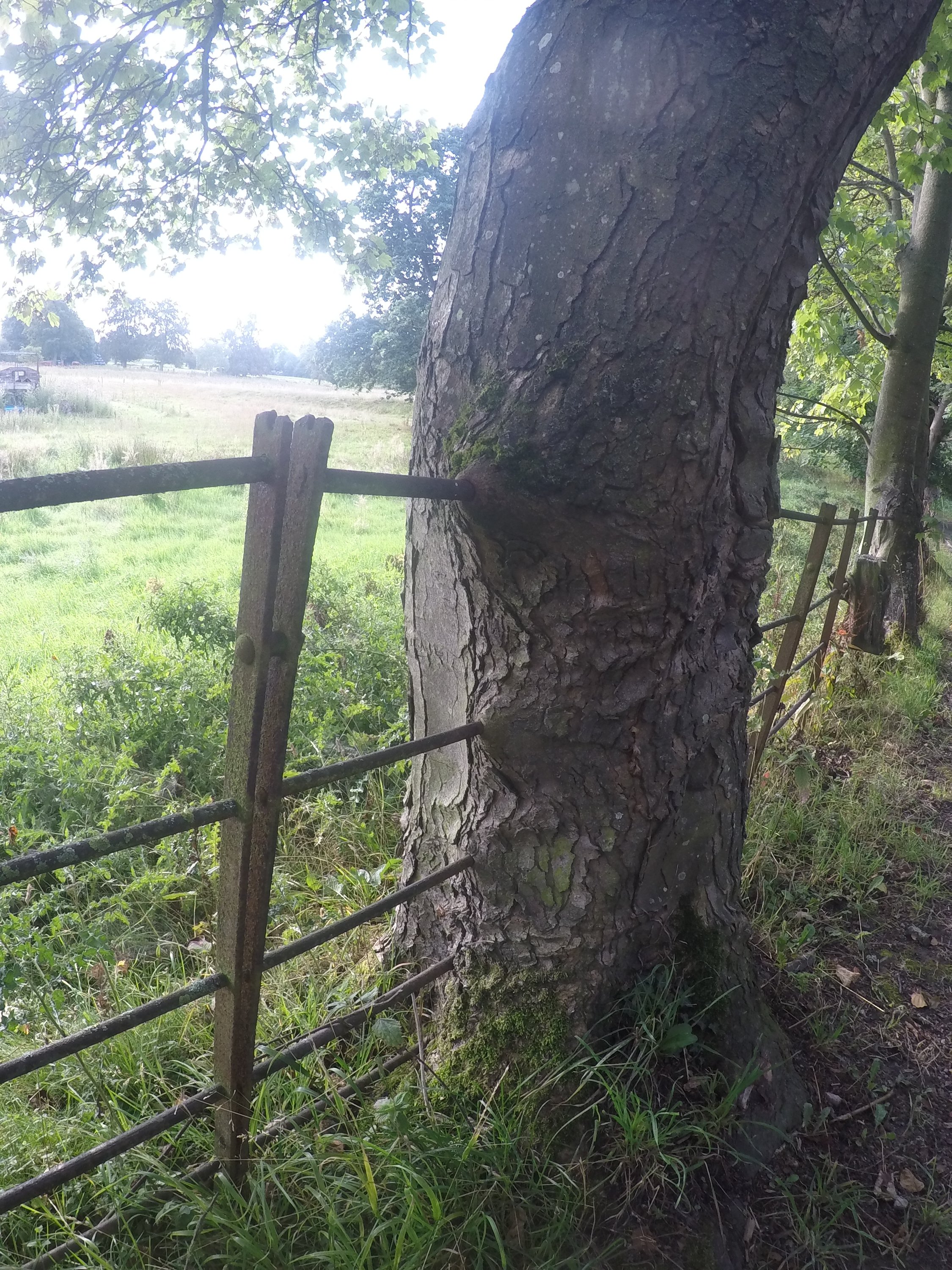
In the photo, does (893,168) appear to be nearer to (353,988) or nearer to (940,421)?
(940,421)

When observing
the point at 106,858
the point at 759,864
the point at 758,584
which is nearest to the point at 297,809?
the point at 106,858

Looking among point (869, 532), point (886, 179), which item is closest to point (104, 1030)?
point (869, 532)

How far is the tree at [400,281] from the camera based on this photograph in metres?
17.6

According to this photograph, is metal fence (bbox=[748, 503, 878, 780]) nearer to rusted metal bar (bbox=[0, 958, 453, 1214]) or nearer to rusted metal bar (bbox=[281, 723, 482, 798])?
rusted metal bar (bbox=[281, 723, 482, 798])

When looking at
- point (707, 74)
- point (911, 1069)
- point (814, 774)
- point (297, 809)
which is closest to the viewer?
point (707, 74)

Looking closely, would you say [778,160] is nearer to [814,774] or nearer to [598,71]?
[598,71]

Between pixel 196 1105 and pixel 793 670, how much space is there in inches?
127

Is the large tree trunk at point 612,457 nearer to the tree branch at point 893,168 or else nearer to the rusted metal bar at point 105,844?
the rusted metal bar at point 105,844

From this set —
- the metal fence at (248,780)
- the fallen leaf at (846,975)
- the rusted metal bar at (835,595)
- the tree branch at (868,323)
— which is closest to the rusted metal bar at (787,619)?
the rusted metal bar at (835,595)

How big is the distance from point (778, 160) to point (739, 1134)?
214 centimetres

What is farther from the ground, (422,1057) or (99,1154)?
(99,1154)

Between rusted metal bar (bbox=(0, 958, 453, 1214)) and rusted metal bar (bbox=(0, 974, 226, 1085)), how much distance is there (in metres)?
0.16

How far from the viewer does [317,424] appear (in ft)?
3.86

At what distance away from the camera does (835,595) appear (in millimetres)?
4777
